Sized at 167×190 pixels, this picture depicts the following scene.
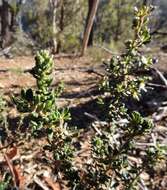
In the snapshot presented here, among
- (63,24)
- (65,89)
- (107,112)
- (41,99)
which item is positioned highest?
(41,99)

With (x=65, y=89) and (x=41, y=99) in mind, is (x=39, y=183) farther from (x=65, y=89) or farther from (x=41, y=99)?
(x=65, y=89)

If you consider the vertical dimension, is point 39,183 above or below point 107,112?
below

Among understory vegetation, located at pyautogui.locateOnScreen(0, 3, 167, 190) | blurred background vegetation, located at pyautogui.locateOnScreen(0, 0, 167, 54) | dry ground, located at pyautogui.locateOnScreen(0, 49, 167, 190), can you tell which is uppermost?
understory vegetation, located at pyautogui.locateOnScreen(0, 3, 167, 190)

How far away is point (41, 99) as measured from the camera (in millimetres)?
2311

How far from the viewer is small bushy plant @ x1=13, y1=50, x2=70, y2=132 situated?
2.21 metres

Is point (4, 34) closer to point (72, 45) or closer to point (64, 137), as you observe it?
point (72, 45)

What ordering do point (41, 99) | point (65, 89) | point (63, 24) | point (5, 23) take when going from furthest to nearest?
1. point (5, 23)
2. point (63, 24)
3. point (65, 89)
4. point (41, 99)

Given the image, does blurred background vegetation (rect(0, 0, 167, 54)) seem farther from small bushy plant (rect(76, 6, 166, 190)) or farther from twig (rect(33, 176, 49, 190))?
small bushy plant (rect(76, 6, 166, 190))

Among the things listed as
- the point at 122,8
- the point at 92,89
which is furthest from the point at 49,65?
the point at 122,8

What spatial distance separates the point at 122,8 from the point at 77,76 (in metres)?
26.8

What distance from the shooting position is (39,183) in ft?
13.1

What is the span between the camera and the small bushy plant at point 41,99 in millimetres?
2215

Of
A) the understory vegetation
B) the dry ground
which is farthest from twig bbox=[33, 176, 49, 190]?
the understory vegetation

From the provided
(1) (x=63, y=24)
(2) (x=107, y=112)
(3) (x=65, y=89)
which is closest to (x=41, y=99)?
(2) (x=107, y=112)
